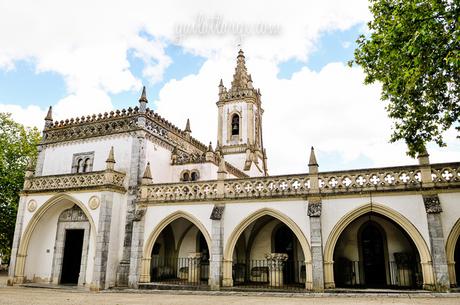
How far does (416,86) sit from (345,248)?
8.68 meters

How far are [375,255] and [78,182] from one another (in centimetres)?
1469

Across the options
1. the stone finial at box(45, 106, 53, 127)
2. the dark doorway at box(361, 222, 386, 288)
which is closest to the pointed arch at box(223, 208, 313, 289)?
the dark doorway at box(361, 222, 386, 288)

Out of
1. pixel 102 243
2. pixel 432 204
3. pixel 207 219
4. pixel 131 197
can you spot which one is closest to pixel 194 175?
pixel 131 197

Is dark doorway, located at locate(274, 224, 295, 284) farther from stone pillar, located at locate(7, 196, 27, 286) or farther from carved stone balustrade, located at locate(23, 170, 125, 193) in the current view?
stone pillar, located at locate(7, 196, 27, 286)

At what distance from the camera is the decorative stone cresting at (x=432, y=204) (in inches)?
506

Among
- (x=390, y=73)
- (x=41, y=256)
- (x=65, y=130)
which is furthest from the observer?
(x=65, y=130)

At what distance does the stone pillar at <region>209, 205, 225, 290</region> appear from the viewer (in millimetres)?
15359

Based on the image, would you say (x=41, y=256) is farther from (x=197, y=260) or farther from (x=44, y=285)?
(x=197, y=260)

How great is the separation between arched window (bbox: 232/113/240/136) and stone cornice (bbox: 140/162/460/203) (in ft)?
46.9

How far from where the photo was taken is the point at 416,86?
11.3 m

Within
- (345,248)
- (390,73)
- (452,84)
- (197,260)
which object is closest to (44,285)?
(197,260)

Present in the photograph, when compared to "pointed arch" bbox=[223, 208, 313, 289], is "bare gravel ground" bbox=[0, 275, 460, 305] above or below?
below

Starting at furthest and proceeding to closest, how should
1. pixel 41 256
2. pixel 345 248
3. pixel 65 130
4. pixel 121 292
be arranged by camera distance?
pixel 65 130, pixel 41 256, pixel 345 248, pixel 121 292

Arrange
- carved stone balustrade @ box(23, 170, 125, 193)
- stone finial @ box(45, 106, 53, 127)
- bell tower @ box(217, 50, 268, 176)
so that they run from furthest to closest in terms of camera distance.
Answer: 1. bell tower @ box(217, 50, 268, 176)
2. stone finial @ box(45, 106, 53, 127)
3. carved stone balustrade @ box(23, 170, 125, 193)
